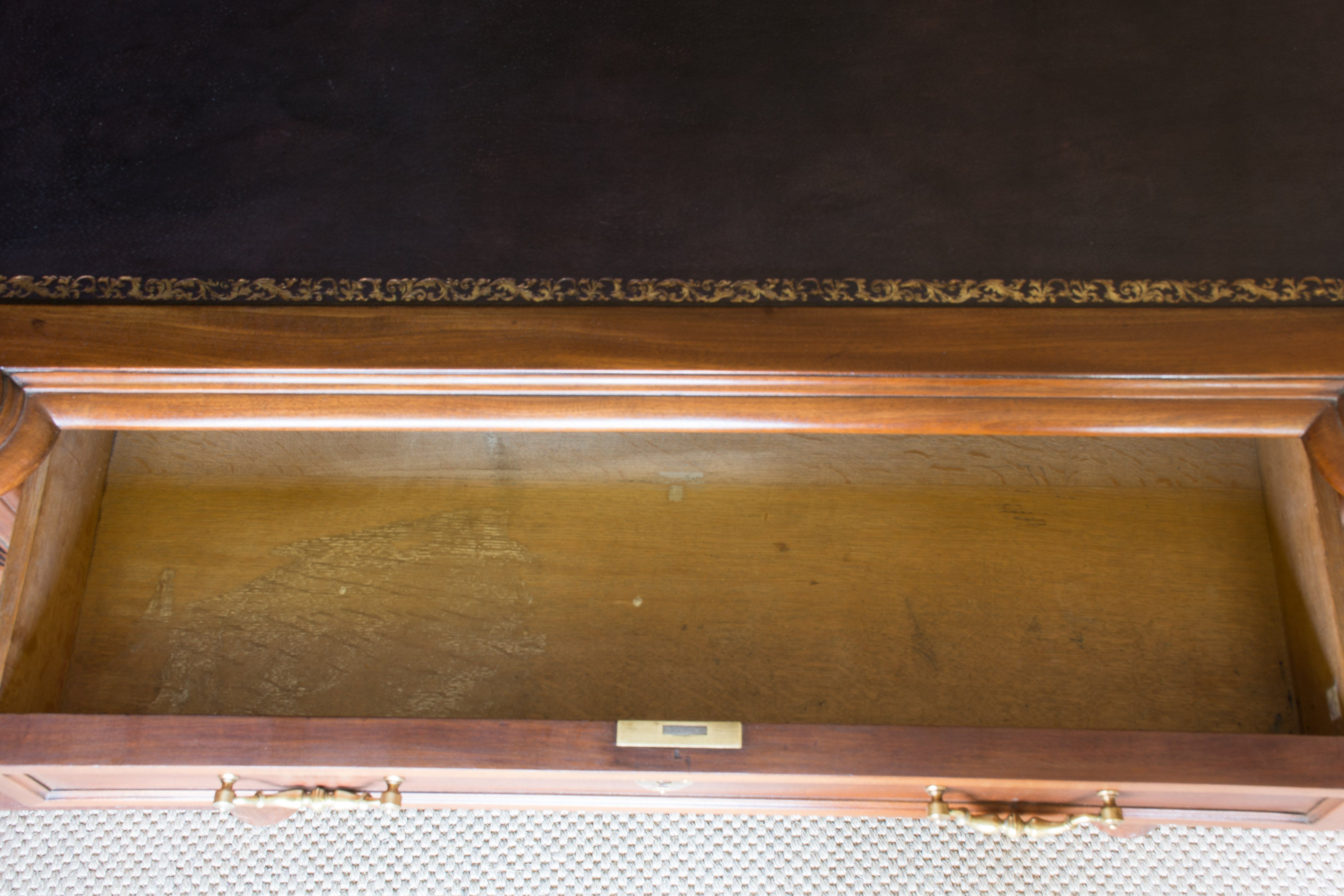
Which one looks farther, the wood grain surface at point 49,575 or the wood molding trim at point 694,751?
the wood grain surface at point 49,575

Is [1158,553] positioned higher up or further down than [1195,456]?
further down

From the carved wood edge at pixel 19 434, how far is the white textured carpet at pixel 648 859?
0.58 m

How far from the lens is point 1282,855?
136cm

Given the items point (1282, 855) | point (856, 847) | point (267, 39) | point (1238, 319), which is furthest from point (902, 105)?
point (1282, 855)

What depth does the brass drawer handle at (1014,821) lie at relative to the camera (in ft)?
3.67

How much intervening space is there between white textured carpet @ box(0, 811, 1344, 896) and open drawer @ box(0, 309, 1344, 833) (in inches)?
5.4

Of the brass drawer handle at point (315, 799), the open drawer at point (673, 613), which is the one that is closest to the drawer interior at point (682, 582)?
the open drawer at point (673, 613)

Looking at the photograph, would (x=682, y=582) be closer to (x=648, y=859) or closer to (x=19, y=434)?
(x=648, y=859)

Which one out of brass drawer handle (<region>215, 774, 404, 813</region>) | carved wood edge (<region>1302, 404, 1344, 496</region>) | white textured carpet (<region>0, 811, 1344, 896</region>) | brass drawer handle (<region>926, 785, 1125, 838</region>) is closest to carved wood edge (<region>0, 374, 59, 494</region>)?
brass drawer handle (<region>215, 774, 404, 813</region>)

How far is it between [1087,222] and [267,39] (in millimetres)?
1150

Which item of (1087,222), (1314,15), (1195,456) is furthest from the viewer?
(1195,456)

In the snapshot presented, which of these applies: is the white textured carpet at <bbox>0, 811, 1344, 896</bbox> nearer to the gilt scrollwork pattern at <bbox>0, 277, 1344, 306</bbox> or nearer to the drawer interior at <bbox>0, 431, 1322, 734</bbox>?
the drawer interior at <bbox>0, 431, 1322, 734</bbox>

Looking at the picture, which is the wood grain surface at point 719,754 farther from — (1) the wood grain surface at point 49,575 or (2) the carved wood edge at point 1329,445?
(2) the carved wood edge at point 1329,445

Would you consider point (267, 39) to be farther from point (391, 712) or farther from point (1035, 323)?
point (1035, 323)
